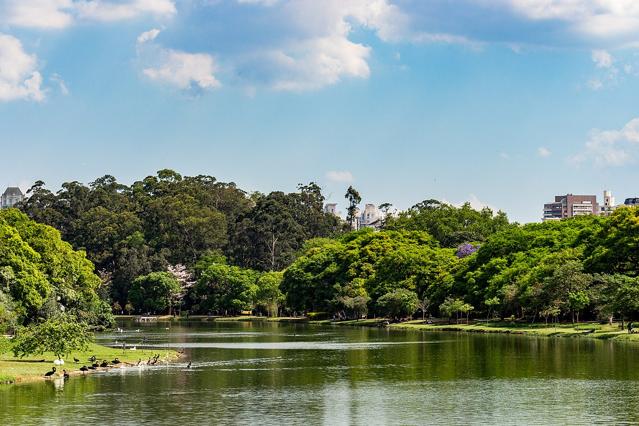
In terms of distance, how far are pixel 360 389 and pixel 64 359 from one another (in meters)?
22.2

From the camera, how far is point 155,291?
182500mm

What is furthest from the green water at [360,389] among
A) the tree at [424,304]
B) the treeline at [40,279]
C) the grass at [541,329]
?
the tree at [424,304]

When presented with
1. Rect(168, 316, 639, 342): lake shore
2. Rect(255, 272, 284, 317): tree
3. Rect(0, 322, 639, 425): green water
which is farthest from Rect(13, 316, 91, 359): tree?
Rect(255, 272, 284, 317): tree

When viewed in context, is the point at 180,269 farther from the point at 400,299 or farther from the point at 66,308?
the point at 66,308

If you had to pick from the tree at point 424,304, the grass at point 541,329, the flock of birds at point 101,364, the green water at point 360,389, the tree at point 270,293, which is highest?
the tree at point 270,293

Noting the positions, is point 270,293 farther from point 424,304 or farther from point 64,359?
point 64,359

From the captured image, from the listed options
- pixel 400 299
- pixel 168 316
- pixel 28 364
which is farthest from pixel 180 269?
pixel 28 364

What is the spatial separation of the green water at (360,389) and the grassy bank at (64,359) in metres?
1.77

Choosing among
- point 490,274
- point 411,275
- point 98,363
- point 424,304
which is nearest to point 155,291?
point 411,275

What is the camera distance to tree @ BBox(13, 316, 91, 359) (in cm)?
6519

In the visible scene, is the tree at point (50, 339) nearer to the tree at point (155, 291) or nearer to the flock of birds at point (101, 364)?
the flock of birds at point (101, 364)

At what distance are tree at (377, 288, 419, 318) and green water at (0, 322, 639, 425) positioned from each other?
43.8 meters

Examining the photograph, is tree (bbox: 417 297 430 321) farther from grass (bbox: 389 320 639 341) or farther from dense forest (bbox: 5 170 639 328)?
grass (bbox: 389 320 639 341)

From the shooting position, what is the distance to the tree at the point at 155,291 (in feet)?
592
